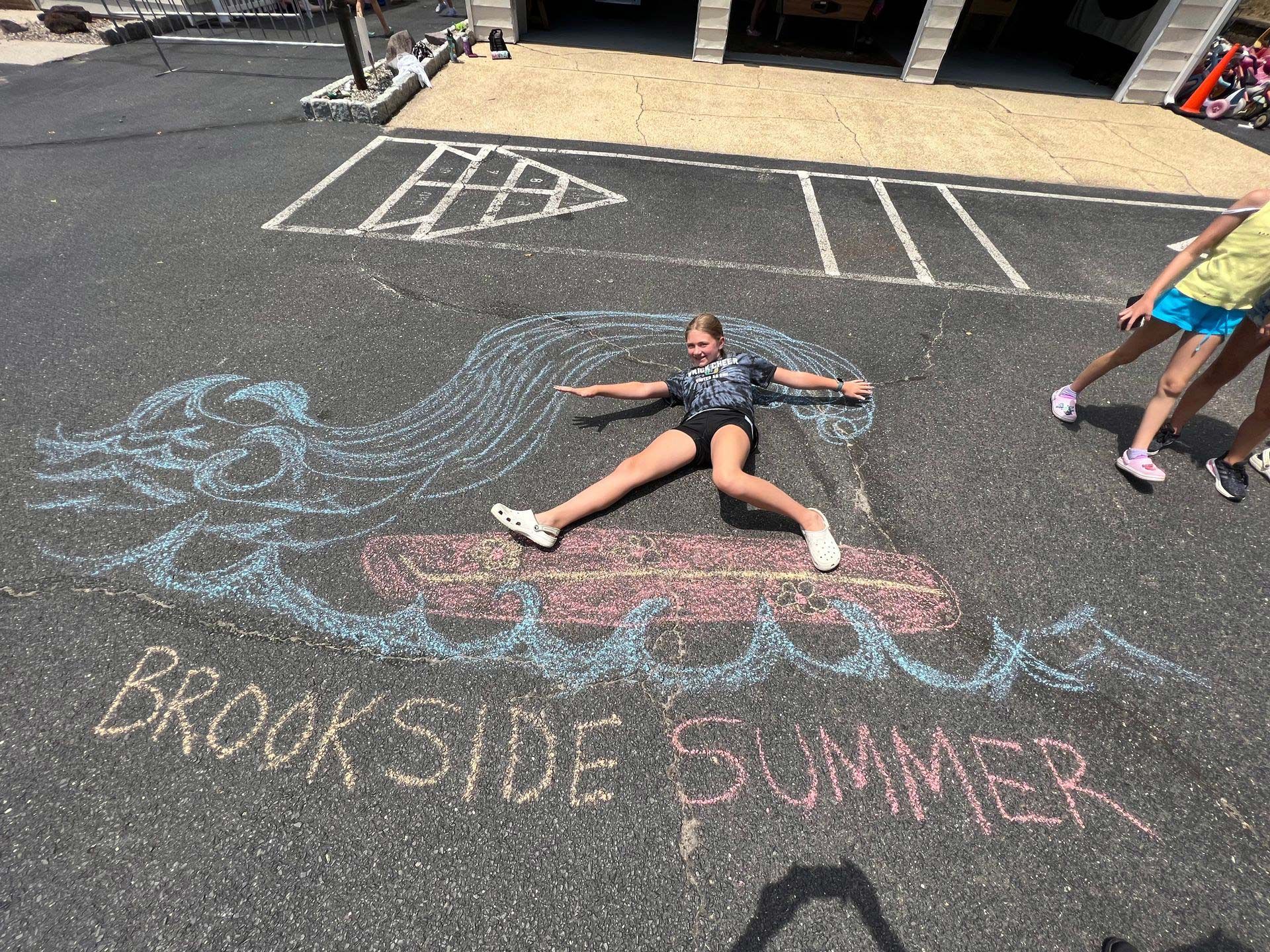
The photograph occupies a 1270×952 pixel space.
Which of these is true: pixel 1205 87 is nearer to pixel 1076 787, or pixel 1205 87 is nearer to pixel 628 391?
pixel 628 391

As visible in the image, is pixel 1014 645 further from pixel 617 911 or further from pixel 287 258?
pixel 287 258

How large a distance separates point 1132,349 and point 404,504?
4.42 m

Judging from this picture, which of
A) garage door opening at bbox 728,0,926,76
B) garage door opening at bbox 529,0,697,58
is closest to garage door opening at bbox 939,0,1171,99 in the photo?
garage door opening at bbox 728,0,926,76

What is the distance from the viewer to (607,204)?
234 inches

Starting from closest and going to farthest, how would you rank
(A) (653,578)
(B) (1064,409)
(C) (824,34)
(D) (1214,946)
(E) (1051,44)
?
(D) (1214,946), (A) (653,578), (B) (1064,409), (C) (824,34), (E) (1051,44)

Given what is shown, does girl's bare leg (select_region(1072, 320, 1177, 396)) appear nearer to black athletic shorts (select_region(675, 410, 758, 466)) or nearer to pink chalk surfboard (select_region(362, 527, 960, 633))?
pink chalk surfboard (select_region(362, 527, 960, 633))

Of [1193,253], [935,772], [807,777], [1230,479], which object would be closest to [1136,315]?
[1193,253]

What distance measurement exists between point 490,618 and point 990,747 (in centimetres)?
217

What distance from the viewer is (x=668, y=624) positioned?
254 centimetres

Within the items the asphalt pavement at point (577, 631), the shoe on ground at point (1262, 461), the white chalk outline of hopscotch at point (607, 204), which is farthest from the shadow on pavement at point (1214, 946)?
the white chalk outline of hopscotch at point (607, 204)

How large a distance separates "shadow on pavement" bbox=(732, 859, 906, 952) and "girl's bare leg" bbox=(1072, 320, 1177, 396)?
3.18 meters

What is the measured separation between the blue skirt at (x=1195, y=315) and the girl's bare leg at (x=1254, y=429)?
0.29 meters

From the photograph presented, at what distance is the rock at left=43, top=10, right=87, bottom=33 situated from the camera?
1077cm

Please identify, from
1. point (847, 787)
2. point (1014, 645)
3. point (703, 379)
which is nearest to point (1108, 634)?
point (1014, 645)
